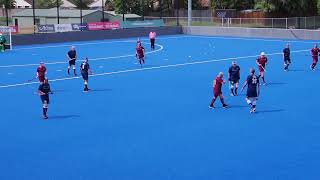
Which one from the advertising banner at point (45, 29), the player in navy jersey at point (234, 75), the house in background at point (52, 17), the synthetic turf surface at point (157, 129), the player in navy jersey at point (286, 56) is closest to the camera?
the synthetic turf surface at point (157, 129)

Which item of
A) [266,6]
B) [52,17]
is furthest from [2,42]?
[266,6]

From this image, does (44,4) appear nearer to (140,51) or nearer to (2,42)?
(2,42)

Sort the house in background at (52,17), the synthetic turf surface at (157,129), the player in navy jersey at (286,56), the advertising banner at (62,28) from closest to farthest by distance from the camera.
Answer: the synthetic turf surface at (157,129), the player in navy jersey at (286,56), the advertising banner at (62,28), the house in background at (52,17)

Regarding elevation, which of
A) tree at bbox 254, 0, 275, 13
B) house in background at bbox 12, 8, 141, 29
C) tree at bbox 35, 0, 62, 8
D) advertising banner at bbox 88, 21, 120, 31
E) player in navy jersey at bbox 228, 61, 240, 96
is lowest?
player in navy jersey at bbox 228, 61, 240, 96

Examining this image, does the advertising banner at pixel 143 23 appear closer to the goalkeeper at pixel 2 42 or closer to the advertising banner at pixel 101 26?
the advertising banner at pixel 101 26

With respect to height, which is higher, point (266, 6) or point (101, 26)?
point (266, 6)

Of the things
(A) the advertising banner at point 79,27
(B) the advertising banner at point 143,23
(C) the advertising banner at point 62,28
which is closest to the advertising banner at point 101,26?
(A) the advertising banner at point 79,27

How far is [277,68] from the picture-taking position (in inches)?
1178

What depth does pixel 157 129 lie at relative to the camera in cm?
1570

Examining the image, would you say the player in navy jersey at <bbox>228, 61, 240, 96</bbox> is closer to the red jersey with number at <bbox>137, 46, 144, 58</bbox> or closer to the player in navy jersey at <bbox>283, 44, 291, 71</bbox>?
the player in navy jersey at <bbox>283, 44, 291, 71</bbox>

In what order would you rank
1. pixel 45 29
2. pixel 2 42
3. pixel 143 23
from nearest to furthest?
1. pixel 2 42
2. pixel 45 29
3. pixel 143 23

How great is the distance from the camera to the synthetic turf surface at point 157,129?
11914mm

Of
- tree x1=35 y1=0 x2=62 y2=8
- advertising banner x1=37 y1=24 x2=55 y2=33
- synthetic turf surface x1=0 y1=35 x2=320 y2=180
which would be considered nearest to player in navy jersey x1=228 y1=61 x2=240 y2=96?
synthetic turf surface x1=0 y1=35 x2=320 y2=180

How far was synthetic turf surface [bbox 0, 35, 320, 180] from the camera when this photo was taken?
469 inches
